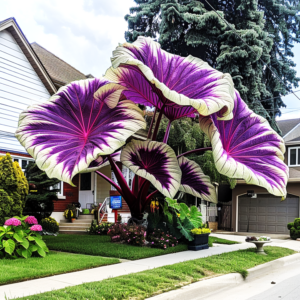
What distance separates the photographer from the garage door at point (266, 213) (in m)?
19.6

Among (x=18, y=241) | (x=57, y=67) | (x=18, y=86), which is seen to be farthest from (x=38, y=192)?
(x=57, y=67)

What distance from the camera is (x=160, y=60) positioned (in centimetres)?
958

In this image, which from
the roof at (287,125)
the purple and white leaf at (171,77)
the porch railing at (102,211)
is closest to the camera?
the purple and white leaf at (171,77)

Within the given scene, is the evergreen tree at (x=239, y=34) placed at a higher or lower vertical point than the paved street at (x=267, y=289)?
higher

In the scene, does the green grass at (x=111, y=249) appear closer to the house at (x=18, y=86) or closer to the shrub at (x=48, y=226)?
the shrub at (x=48, y=226)

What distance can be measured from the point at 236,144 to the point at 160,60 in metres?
3.01

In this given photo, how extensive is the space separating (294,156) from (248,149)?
16.8 m

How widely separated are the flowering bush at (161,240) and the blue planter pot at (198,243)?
0.52 meters

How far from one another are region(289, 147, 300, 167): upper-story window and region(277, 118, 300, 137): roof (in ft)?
9.50

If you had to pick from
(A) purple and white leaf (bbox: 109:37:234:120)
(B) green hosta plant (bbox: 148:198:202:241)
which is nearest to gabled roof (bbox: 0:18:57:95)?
(A) purple and white leaf (bbox: 109:37:234:120)

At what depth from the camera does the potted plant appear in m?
10.4

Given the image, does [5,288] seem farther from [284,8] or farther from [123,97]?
[284,8]

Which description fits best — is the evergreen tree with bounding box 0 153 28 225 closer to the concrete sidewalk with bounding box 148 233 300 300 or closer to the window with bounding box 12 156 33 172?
the window with bounding box 12 156 33 172

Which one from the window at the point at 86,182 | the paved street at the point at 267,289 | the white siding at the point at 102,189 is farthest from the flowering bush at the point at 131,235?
the window at the point at 86,182
